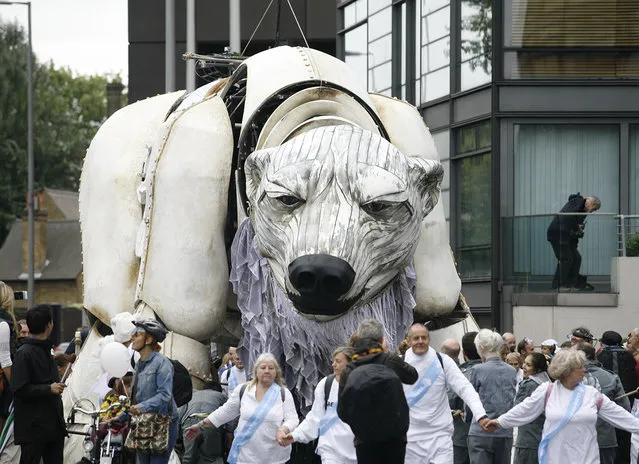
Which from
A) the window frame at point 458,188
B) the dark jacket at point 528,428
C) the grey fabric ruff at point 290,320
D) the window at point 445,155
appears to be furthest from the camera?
the window at point 445,155

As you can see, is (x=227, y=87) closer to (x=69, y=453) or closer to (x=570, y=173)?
(x=69, y=453)

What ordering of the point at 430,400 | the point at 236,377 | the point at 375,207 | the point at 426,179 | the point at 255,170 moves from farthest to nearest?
the point at 236,377, the point at 430,400, the point at 426,179, the point at 255,170, the point at 375,207

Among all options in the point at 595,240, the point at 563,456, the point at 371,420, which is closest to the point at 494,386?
the point at 563,456

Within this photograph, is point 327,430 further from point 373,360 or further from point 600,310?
point 600,310

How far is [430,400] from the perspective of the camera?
10.9 m

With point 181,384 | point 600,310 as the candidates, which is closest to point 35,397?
point 181,384

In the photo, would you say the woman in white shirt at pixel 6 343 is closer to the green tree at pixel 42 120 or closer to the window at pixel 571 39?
the window at pixel 571 39

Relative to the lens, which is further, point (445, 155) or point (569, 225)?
point (445, 155)

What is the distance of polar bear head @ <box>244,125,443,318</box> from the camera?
870 cm

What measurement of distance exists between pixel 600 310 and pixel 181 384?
1176cm

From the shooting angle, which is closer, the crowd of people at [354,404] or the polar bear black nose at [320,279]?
the polar bear black nose at [320,279]

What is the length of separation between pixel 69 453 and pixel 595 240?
12088 millimetres

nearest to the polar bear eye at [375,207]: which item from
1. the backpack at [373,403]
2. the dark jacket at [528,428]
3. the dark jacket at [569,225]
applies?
the backpack at [373,403]

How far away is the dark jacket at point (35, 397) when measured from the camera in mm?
11094
